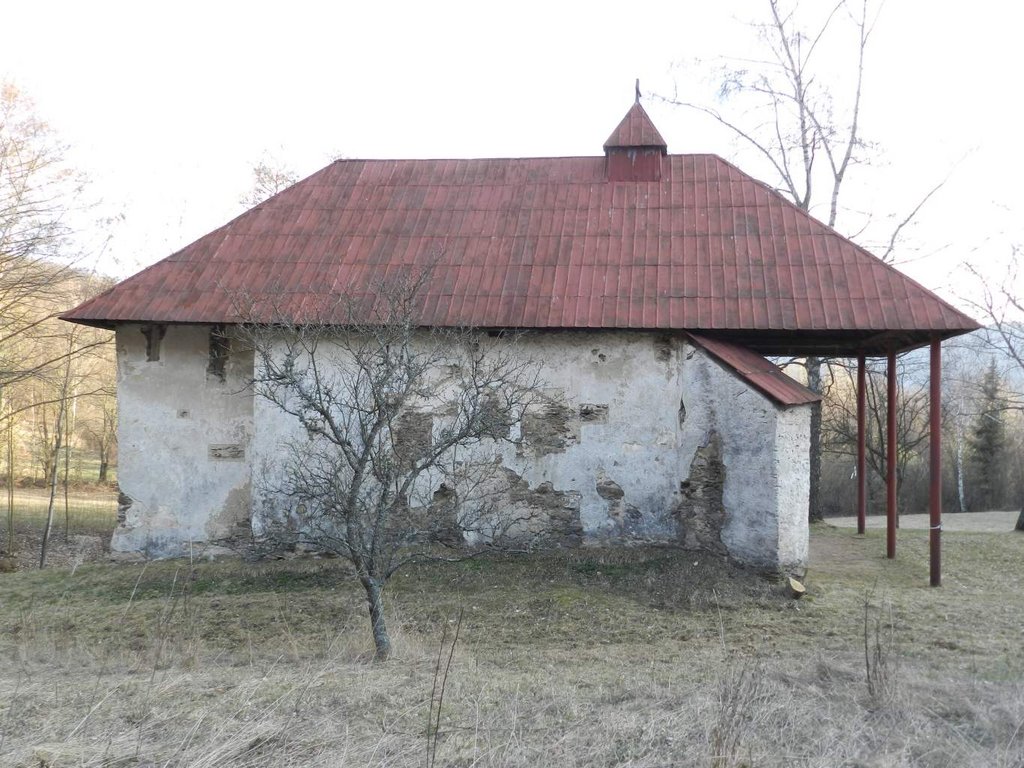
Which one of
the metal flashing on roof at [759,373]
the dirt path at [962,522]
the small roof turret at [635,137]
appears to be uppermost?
the small roof turret at [635,137]

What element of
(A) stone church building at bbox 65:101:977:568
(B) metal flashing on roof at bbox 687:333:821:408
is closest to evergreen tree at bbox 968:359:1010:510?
(A) stone church building at bbox 65:101:977:568

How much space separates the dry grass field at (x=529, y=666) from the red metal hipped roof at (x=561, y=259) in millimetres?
3071

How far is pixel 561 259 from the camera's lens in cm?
1066

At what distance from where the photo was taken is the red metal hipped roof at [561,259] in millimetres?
9625

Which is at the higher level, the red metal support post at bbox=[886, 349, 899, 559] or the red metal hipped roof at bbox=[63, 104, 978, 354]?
the red metal hipped roof at bbox=[63, 104, 978, 354]

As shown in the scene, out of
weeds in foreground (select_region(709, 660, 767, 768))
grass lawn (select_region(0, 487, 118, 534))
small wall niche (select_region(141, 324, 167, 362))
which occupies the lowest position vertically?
grass lawn (select_region(0, 487, 118, 534))

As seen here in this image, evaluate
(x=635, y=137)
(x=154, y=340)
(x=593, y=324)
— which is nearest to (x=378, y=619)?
(x=593, y=324)

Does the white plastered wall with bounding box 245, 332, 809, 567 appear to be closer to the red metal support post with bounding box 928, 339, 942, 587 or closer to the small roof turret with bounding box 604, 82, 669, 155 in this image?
the red metal support post with bounding box 928, 339, 942, 587

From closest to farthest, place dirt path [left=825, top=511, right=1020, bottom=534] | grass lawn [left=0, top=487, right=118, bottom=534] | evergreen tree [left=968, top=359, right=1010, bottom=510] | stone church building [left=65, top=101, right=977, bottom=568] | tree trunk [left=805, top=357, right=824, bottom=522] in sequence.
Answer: stone church building [left=65, top=101, right=977, bottom=568]
tree trunk [left=805, top=357, right=824, bottom=522]
dirt path [left=825, top=511, right=1020, bottom=534]
grass lawn [left=0, top=487, right=118, bottom=534]
evergreen tree [left=968, top=359, right=1010, bottom=510]

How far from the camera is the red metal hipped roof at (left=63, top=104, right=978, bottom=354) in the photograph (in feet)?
31.6

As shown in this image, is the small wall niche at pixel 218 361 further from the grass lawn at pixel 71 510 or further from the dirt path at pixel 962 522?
the dirt path at pixel 962 522

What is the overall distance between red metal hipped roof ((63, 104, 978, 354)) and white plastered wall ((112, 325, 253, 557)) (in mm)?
745

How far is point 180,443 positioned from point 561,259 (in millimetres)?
5874

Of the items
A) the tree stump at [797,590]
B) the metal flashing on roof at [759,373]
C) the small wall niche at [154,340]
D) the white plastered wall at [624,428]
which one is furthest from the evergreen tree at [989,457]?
the small wall niche at [154,340]
